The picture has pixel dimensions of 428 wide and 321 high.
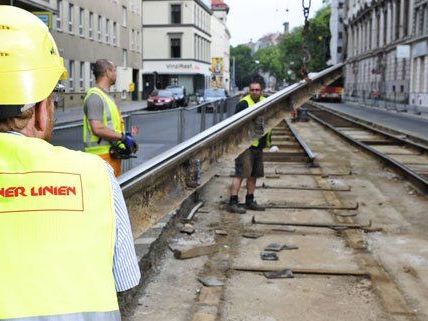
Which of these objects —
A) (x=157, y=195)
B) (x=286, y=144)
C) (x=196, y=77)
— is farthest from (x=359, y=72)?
(x=157, y=195)

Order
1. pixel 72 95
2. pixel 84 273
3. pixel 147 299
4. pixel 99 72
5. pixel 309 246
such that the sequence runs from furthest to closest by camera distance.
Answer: pixel 72 95 → pixel 309 246 → pixel 99 72 → pixel 147 299 → pixel 84 273

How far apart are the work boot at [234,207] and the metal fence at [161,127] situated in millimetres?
1476

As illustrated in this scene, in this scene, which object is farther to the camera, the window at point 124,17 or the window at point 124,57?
the window at point 124,57

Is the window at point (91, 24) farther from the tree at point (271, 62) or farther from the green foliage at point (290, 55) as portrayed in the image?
the tree at point (271, 62)

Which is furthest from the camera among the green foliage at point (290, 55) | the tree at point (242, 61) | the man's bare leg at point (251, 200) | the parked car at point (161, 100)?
the tree at point (242, 61)

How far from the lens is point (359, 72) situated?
8050 cm

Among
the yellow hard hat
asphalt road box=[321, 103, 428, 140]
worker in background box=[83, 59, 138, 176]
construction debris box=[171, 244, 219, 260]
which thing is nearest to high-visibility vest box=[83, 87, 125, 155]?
worker in background box=[83, 59, 138, 176]

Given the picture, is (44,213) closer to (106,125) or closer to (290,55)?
(106,125)

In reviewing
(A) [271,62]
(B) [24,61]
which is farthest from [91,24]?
(A) [271,62]

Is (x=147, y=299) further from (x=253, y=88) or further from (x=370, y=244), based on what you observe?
(x=253, y=88)

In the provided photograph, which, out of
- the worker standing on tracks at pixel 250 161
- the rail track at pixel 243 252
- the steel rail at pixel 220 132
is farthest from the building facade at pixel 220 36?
the rail track at pixel 243 252

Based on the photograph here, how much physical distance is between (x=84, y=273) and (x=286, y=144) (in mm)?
17553

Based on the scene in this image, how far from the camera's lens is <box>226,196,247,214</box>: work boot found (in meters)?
8.89

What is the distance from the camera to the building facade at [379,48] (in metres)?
55.5
